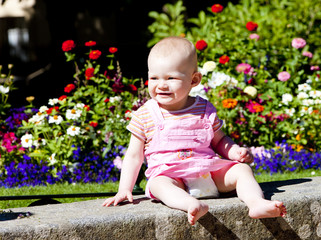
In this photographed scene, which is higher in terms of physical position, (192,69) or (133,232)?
(192,69)

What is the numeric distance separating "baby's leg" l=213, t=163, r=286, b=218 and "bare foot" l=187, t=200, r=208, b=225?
0.24m

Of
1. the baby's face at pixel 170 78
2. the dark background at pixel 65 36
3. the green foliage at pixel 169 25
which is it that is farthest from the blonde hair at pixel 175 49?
the dark background at pixel 65 36

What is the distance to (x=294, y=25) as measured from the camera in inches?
261

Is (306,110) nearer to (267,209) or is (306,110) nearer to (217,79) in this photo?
(217,79)

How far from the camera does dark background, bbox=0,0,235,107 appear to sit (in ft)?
30.1

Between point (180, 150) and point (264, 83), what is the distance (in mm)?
3025

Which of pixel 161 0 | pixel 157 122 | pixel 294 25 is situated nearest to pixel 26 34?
pixel 161 0

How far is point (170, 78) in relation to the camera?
2.67 meters

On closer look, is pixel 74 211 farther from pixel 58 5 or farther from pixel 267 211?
pixel 58 5

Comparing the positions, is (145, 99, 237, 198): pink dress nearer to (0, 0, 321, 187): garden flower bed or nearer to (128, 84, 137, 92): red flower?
(0, 0, 321, 187): garden flower bed

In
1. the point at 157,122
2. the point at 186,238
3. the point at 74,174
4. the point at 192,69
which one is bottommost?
the point at 74,174

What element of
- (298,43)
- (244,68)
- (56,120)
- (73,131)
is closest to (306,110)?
(244,68)

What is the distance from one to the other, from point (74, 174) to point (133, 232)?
2.15 meters

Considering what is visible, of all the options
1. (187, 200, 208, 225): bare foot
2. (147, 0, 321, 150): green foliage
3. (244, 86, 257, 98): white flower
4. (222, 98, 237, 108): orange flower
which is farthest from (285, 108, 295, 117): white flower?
(187, 200, 208, 225): bare foot
